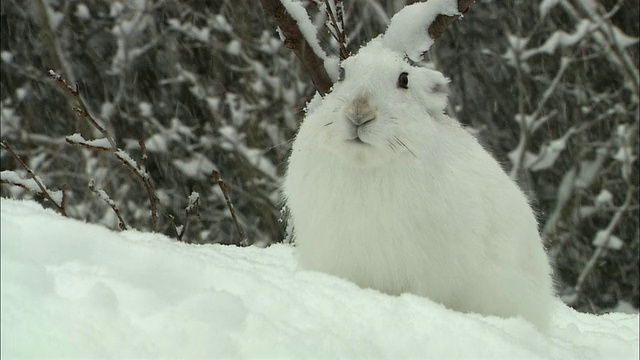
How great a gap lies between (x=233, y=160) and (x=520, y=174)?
3259 millimetres

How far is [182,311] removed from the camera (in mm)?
1354

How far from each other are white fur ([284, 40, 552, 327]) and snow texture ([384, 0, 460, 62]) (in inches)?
10.7

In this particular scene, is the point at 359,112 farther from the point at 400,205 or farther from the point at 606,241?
the point at 606,241

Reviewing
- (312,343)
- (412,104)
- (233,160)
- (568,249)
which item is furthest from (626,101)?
(312,343)

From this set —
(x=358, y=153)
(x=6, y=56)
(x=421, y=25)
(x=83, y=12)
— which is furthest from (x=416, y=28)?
(x=6, y=56)

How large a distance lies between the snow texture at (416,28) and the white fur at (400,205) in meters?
0.27

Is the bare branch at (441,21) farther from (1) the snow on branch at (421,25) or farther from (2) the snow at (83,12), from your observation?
(2) the snow at (83,12)

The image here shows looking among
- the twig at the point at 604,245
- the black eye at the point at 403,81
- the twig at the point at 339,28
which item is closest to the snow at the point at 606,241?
the twig at the point at 604,245

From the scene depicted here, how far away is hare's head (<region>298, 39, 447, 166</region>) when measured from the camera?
2.31 meters

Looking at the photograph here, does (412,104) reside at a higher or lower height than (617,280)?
higher

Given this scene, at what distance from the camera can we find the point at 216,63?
9.24 meters

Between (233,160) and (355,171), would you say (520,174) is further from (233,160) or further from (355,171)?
(355,171)

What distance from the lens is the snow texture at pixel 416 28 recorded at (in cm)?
288

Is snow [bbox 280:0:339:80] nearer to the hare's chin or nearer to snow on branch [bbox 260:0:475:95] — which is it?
snow on branch [bbox 260:0:475:95]
